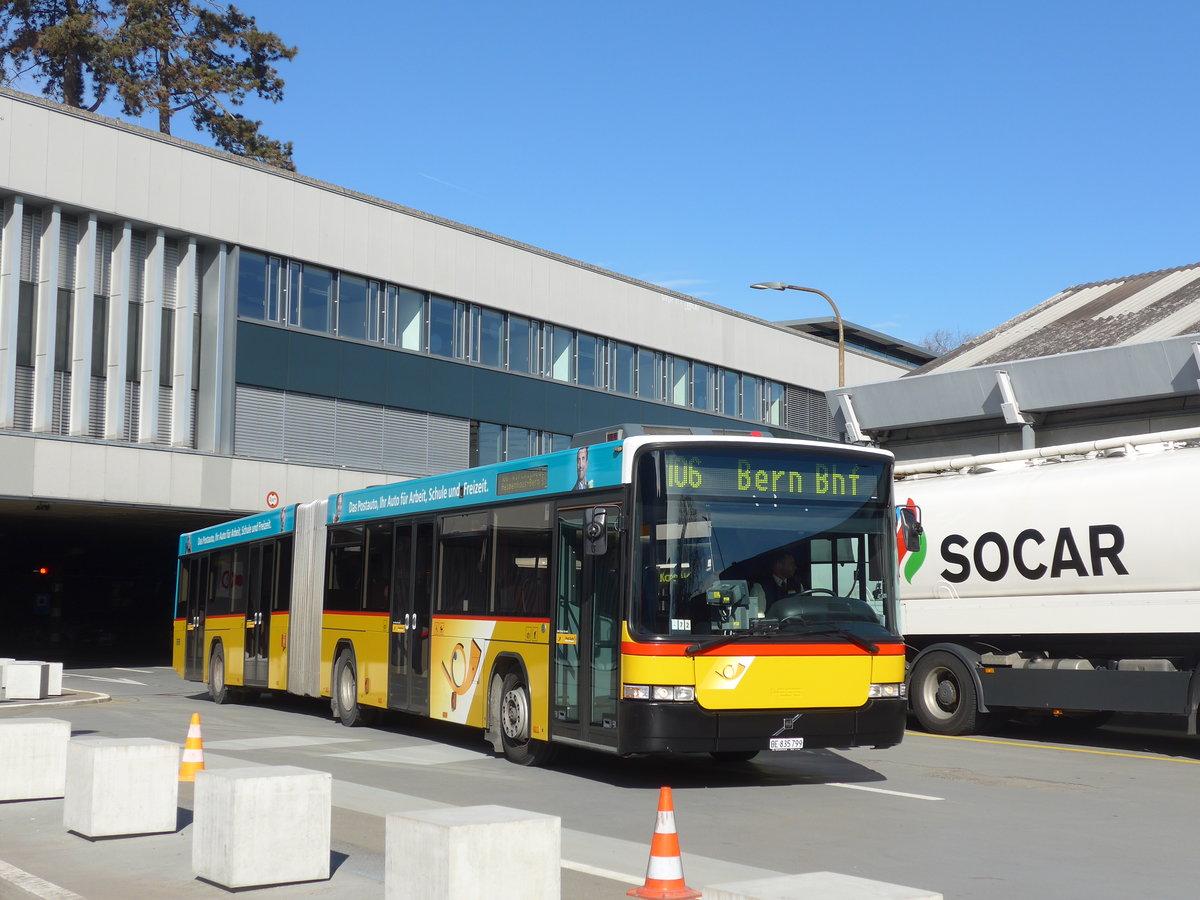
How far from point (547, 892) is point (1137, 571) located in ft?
36.4

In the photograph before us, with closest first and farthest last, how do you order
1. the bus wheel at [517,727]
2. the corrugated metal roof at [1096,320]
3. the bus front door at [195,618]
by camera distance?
the bus wheel at [517,727] < the corrugated metal roof at [1096,320] < the bus front door at [195,618]

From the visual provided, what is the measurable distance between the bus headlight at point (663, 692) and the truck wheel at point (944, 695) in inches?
261

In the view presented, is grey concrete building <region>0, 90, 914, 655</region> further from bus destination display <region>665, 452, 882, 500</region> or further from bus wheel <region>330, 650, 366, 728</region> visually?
bus destination display <region>665, 452, 882, 500</region>

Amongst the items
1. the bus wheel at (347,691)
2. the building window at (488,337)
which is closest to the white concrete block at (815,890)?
the bus wheel at (347,691)

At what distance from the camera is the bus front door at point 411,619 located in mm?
16125

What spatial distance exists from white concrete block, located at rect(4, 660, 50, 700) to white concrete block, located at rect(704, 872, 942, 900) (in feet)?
64.7

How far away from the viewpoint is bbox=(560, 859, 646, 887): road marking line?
7809 millimetres

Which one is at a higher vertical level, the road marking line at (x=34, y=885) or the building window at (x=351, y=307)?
the building window at (x=351, y=307)

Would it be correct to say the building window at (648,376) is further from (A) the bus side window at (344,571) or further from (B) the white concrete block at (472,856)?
(B) the white concrete block at (472,856)

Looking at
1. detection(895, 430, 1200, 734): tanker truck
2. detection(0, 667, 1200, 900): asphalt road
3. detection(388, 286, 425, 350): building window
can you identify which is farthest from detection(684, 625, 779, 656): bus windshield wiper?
detection(388, 286, 425, 350): building window

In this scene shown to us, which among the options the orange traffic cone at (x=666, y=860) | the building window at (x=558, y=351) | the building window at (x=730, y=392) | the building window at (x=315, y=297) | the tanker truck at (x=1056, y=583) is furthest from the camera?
the building window at (x=730, y=392)

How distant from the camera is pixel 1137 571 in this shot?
1565 centimetres

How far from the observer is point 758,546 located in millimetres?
12094

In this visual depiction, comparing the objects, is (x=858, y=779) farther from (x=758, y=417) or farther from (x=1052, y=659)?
(x=758, y=417)
